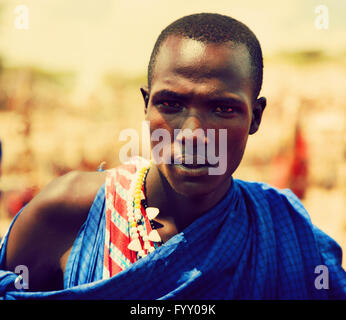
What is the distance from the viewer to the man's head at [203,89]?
1.47 m

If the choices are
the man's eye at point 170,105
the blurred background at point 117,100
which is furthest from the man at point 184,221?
the blurred background at point 117,100

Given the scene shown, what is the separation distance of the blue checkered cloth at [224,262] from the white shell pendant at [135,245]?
0.09m

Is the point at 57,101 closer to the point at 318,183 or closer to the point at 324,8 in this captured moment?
the point at 318,183

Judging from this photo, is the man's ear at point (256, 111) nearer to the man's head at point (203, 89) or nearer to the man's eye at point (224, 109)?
the man's head at point (203, 89)

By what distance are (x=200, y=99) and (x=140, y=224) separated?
1.98 feet

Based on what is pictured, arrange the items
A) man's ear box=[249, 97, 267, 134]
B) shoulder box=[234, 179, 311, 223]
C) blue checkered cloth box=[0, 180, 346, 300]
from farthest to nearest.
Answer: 1. shoulder box=[234, 179, 311, 223]
2. man's ear box=[249, 97, 267, 134]
3. blue checkered cloth box=[0, 180, 346, 300]

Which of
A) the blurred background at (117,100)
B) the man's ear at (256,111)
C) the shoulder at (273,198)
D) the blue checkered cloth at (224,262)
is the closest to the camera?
the blue checkered cloth at (224,262)

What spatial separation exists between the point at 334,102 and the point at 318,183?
119 centimetres

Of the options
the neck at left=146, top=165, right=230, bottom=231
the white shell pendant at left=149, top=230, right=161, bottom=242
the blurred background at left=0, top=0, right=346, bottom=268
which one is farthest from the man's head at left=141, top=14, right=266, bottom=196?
the blurred background at left=0, top=0, right=346, bottom=268

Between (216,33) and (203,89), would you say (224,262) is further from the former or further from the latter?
(216,33)

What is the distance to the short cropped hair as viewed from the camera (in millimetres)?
1515

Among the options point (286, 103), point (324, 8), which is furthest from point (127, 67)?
point (324, 8)

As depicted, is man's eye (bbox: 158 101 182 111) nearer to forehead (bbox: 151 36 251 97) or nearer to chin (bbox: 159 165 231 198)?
forehead (bbox: 151 36 251 97)
